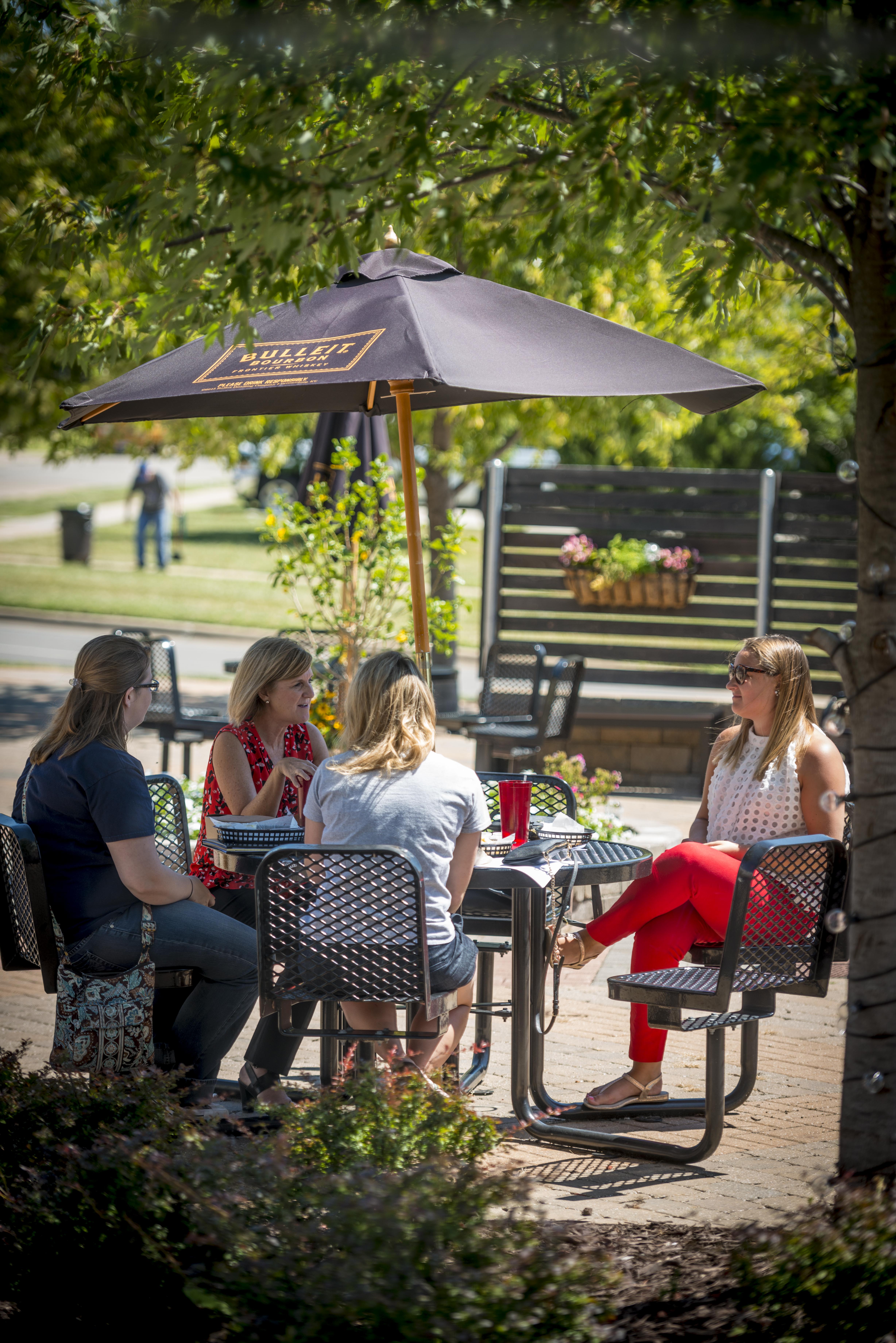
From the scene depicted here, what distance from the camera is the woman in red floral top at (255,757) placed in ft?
14.8

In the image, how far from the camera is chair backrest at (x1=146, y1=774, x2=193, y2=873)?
478 centimetres

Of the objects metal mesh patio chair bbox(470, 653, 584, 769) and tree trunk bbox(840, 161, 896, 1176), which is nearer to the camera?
tree trunk bbox(840, 161, 896, 1176)

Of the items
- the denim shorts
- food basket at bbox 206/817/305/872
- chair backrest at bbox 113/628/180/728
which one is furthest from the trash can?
the denim shorts

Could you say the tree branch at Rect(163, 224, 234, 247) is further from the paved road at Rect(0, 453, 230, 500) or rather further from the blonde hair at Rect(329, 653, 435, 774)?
the paved road at Rect(0, 453, 230, 500)

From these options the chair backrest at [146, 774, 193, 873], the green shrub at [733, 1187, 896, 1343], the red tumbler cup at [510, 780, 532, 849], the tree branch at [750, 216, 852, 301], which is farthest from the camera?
the chair backrest at [146, 774, 193, 873]

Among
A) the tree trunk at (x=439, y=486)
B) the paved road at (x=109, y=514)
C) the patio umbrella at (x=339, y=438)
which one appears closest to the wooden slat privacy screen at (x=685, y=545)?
the tree trunk at (x=439, y=486)

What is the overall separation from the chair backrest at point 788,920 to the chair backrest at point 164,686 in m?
4.99

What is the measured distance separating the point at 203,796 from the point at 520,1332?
267 centimetres

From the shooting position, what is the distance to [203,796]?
4.70m

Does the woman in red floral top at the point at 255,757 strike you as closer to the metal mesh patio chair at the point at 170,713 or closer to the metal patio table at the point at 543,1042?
the metal patio table at the point at 543,1042

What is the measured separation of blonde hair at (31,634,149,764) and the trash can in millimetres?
22056

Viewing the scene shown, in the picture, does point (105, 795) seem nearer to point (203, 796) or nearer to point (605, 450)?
point (203, 796)

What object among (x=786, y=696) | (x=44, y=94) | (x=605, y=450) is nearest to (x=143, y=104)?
(x=44, y=94)

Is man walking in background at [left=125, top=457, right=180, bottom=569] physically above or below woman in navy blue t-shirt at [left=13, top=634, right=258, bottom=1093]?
above
